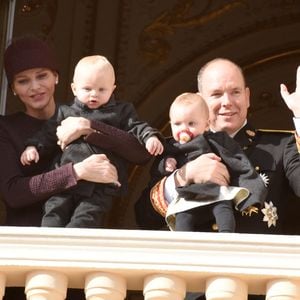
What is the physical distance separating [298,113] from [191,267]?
78cm

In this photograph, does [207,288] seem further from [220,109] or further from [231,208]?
[220,109]

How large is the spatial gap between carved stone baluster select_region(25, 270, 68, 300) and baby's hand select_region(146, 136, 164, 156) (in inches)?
21.3

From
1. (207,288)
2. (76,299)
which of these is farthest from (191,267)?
(76,299)

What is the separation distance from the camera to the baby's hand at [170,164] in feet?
18.4

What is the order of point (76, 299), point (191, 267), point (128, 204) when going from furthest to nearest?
point (128, 204) → point (76, 299) → point (191, 267)

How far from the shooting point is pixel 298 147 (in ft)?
18.2

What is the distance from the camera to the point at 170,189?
5586 millimetres

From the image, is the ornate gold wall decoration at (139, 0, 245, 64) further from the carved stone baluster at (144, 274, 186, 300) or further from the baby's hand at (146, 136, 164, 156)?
the carved stone baluster at (144, 274, 186, 300)

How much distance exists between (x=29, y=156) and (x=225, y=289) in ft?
3.01

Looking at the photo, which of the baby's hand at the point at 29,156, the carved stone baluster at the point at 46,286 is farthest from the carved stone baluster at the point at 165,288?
the baby's hand at the point at 29,156

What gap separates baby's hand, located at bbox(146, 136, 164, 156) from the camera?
215 inches

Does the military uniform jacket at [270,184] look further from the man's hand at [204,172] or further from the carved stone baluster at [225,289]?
the carved stone baluster at [225,289]

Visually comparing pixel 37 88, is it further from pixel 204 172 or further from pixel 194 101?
pixel 204 172

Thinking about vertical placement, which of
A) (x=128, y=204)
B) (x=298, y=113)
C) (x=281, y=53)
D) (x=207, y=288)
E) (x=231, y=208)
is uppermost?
(x=281, y=53)
